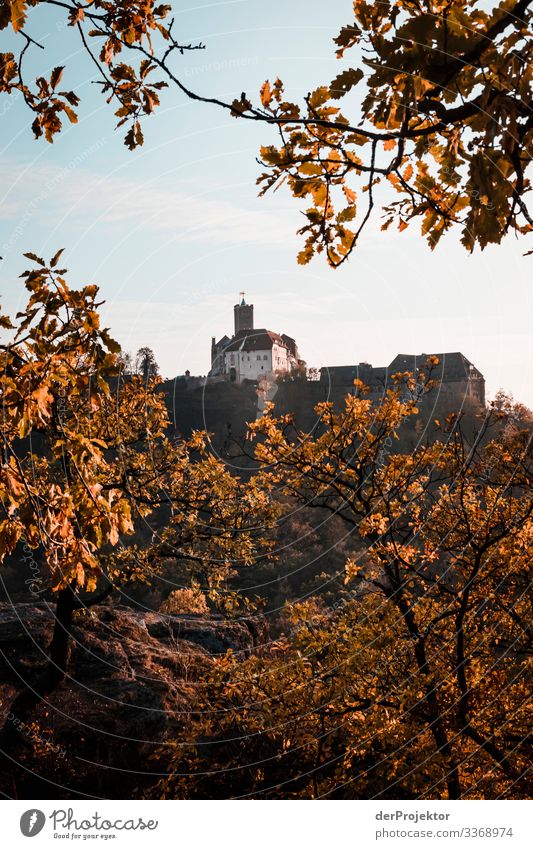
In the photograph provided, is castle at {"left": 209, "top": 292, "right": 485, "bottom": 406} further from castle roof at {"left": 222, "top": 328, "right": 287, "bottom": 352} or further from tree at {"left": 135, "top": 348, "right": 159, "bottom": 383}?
tree at {"left": 135, "top": 348, "right": 159, "bottom": 383}

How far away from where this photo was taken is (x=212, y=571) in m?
13.3

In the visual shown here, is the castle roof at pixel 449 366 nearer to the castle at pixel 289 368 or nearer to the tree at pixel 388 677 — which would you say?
the castle at pixel 289 368

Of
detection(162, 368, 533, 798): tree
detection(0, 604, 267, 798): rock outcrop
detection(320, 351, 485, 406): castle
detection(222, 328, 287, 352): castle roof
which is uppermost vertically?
detection(222, 328, 287, 352): castle roof

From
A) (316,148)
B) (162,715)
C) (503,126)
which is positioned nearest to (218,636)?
(162,715)

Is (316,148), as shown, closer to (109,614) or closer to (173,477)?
(173,477)

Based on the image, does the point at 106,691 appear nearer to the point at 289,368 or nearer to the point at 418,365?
the point at 289,368

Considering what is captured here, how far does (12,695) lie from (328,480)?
6.44 metres
